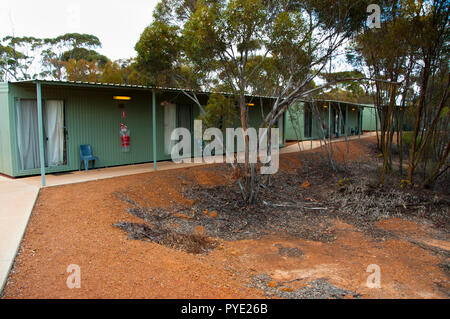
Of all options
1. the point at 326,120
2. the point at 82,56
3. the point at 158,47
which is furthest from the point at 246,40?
the point at 82,56

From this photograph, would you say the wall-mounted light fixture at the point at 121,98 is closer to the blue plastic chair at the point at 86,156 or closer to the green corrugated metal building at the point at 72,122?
the green corrugated metal building at the point at 72,122

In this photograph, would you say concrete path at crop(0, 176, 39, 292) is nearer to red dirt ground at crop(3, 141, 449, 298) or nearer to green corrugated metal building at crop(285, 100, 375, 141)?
red dirt ground at crop(3, 141, 449, 298)

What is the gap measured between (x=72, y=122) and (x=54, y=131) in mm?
491

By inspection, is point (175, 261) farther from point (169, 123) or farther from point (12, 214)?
point (169, 123)

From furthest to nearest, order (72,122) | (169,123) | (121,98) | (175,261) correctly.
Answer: (169,123) → (121,98) → (72,122) → (175,261)

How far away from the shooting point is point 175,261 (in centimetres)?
420

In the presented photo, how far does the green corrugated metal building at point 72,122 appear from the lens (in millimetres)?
8172

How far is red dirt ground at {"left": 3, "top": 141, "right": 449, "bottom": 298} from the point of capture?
11.2ft

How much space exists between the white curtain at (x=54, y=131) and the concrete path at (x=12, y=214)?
3.74 feet

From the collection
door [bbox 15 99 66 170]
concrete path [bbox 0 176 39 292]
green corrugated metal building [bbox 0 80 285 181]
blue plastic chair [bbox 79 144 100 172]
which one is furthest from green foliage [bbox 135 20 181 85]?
concrete path [bbox 0 176 39 292]

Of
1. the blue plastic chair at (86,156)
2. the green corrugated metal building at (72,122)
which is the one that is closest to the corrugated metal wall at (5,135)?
the green corrugated metal building at (72,122)

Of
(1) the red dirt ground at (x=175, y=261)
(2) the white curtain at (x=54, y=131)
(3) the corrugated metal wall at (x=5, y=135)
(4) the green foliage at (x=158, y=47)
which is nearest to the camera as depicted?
(1) the red dirt ground at (x=175, y=261)

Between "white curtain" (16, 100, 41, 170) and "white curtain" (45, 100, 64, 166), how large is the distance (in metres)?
0.27
